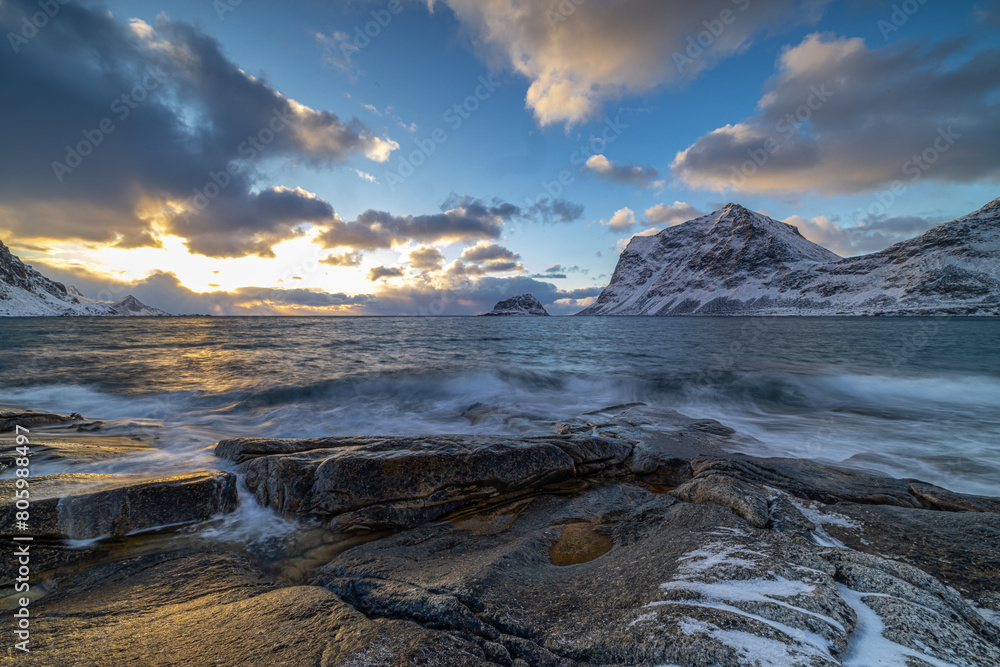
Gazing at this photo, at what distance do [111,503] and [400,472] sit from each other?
3.13 meters

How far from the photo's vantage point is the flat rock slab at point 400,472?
4.82 m

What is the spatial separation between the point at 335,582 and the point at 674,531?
135 inches

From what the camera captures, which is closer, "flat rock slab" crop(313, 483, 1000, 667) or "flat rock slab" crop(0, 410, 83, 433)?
"flat rock slab" crop(313, 483, 1000, 667)

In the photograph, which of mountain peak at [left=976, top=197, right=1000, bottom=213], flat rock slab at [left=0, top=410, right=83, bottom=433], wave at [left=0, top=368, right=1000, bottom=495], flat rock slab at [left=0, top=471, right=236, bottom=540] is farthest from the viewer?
mountain peak at [left=976, top=197, right=1000, bottom=213]

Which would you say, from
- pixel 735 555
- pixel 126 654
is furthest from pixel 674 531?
pixel 126 654

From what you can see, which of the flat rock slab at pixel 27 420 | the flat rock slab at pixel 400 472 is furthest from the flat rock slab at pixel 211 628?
the flat rock slab at pixel 27 420

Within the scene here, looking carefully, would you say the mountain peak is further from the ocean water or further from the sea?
the sea

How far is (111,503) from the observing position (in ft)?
13.6

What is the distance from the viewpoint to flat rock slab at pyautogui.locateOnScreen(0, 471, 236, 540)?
3.88 metres

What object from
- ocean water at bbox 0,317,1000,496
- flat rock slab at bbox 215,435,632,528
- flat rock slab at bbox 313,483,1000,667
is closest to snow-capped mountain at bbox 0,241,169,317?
ocean water at bbox 0,317,1000,496

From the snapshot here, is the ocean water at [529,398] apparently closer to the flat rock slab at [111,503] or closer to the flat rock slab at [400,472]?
the flat rock slab at [111,503]

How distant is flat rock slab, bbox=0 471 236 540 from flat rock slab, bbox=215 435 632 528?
63 cm

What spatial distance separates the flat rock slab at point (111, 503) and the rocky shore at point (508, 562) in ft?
0.07

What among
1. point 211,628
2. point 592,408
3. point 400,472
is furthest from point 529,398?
point 211,628
